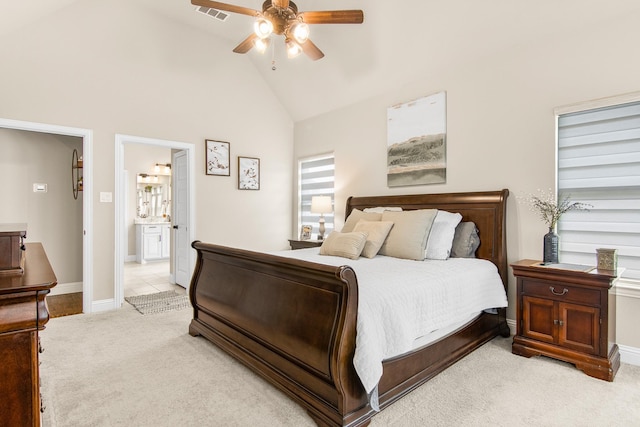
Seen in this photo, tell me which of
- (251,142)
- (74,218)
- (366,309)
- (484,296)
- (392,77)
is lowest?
(484,296)

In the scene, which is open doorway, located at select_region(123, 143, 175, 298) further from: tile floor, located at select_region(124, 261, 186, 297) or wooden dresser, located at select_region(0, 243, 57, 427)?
wooden dresser, located at select_region(0, 243, 57, 427)

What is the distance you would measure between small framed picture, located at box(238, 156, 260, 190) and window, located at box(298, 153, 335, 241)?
76cm

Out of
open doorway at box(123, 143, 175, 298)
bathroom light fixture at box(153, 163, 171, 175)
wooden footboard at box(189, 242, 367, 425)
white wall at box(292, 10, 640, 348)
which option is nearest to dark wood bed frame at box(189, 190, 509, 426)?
wooden footboard at box(189, 242, 367, 425)

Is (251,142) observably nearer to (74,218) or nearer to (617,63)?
(74,218)

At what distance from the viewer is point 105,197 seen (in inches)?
159

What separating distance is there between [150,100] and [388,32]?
3.03 meters

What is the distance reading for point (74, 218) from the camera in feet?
16.0

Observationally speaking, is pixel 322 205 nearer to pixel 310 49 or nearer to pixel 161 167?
pixel 310 49

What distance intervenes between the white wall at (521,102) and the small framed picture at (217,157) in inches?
97.7

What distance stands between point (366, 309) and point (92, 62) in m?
4.22

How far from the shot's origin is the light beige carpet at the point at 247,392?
1.92 meters

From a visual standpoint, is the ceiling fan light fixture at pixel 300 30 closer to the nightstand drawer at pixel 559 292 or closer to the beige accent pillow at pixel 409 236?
the beige accent pillow at pixel 409 236

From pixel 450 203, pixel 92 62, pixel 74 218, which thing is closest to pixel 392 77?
pixel 450 203

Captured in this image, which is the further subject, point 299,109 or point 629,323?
point 299,109
